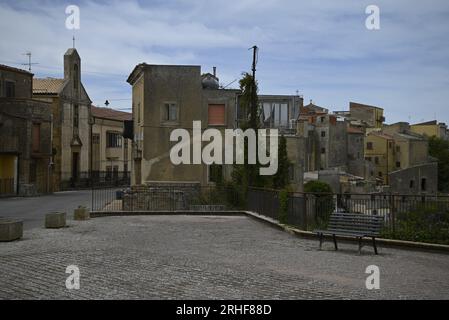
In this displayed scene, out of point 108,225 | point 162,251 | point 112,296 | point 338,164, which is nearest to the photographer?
point 112,296

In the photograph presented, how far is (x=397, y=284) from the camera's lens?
9.16 metres

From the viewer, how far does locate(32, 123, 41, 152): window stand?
4772cm

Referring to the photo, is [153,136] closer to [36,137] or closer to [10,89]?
[36,137]

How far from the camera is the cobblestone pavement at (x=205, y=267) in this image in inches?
331

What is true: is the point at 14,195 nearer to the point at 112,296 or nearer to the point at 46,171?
the point at 46,171

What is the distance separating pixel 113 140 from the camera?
7094 centimetres

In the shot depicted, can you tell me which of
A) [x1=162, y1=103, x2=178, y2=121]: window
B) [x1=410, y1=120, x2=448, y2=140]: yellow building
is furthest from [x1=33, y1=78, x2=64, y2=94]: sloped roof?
[x1=410, y1=120, x2=448, y2=140]: yellow building

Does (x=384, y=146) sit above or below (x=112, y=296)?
above

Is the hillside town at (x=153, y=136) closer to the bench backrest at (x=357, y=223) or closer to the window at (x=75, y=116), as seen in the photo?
the window at (x=75, y=116)

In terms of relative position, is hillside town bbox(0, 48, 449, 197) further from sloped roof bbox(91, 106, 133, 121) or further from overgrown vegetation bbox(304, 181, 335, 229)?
overgrown vegetation bbox(304, 181, 335, 229)

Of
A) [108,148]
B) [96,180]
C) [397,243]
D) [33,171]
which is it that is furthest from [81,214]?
[108,148]

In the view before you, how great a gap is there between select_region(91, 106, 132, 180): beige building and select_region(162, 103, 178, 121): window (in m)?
34.1
